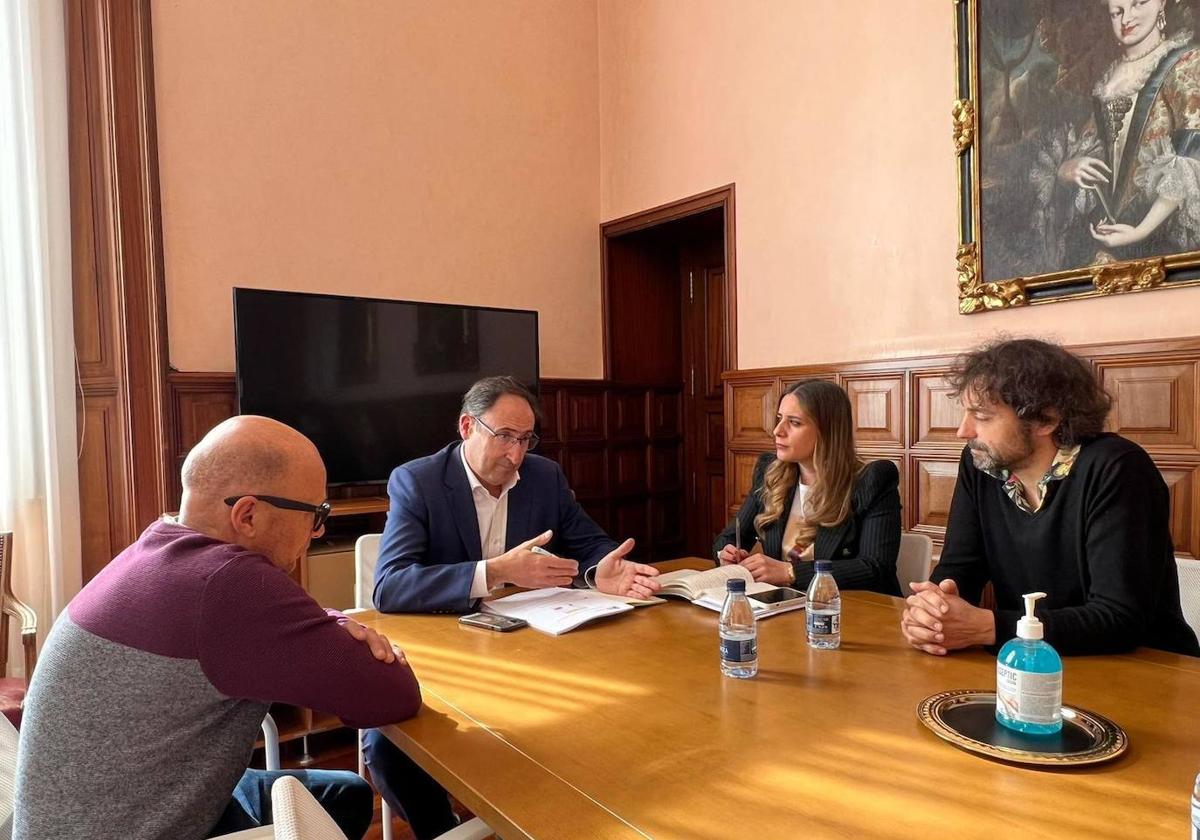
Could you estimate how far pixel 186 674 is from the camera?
1.15 m

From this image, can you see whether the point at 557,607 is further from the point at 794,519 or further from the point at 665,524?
the point at 665,524

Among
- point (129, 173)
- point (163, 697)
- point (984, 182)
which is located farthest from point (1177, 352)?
point (129, 173)

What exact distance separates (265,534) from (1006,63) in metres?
3.17

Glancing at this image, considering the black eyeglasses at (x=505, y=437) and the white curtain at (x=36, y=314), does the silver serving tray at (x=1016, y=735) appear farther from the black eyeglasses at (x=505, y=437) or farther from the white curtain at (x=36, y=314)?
the white curtain at (x=36, y=314)

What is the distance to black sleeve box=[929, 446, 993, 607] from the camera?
189cm

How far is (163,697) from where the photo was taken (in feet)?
3.77

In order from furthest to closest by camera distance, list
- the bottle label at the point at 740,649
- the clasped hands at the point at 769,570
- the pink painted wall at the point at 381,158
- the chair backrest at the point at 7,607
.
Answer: the pink painted wall at the point at 381,158, the chair backrest at the point at 7,607, the clasped hands at the point at 769,570, the bottle label at the point at 740,649

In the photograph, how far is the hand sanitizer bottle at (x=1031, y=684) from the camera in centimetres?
→ 110

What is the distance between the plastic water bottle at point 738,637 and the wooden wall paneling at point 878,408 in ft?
6.87

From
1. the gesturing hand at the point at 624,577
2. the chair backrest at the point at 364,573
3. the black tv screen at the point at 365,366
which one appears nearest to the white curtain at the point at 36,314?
the black tv screen at the point at 365,366

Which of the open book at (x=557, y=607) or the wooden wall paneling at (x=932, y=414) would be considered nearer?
the open book at (x=557, y=607)

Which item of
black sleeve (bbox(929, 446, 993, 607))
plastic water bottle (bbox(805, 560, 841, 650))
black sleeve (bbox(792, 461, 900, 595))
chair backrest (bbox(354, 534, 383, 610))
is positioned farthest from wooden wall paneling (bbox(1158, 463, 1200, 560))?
chair backrest (bbox(354, 534, 383, 610))

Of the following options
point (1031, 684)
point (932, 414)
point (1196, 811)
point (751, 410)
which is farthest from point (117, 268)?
point (1196, 811)

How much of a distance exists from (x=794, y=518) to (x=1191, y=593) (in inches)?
40.0
